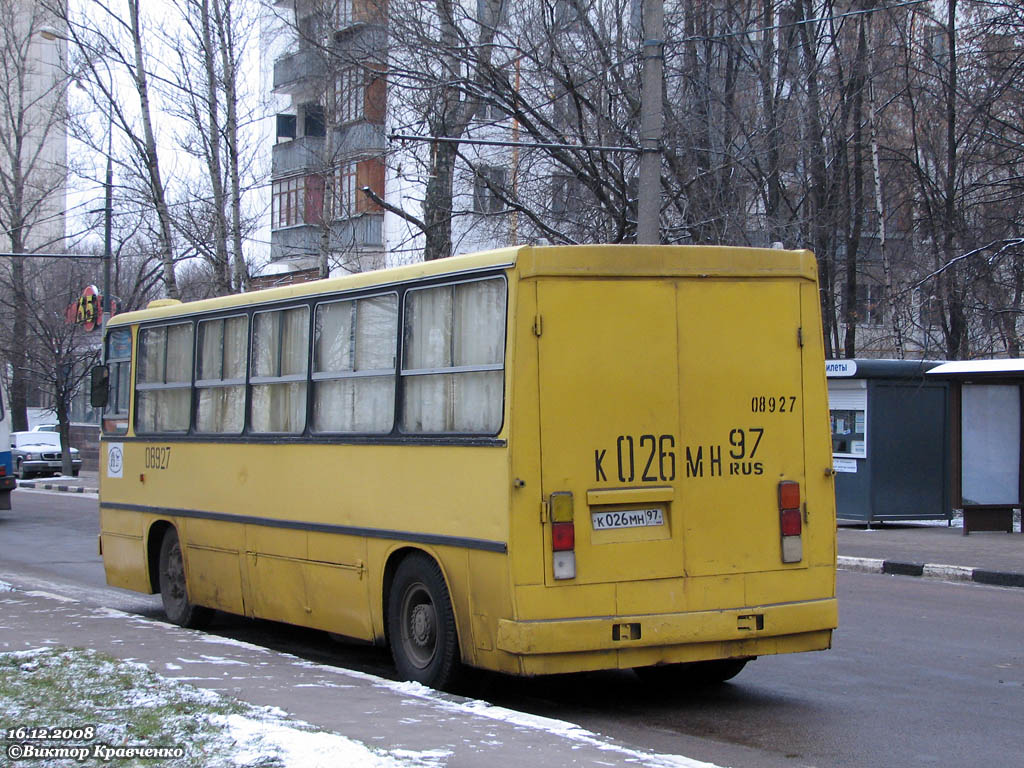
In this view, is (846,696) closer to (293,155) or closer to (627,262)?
(627,262)

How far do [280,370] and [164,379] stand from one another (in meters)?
2.50

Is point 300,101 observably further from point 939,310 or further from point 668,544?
point 668,544

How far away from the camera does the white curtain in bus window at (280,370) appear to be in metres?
9.92

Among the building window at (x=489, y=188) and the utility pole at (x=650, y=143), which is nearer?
the utility pole at (x=650, y=143)

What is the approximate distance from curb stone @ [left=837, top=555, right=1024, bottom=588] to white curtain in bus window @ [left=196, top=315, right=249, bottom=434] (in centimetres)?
857

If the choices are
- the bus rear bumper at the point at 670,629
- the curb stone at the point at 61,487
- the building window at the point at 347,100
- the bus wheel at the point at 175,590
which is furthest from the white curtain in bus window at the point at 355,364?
the curb stone at the point at 61,487

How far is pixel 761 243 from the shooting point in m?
23.9

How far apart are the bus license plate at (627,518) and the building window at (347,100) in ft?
62.6

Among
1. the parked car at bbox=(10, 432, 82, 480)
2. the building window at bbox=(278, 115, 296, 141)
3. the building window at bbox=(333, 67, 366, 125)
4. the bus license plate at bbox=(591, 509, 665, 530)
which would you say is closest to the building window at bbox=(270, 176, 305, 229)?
the building window at bbox=(278, 115, 296, 141)

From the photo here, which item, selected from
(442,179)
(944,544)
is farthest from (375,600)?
(442,179)

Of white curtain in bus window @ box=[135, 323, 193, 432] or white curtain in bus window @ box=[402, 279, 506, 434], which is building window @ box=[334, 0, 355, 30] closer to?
white curtain in bus window @ box=[135, 323, 193, 432]

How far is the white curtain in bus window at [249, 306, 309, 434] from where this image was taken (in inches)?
391

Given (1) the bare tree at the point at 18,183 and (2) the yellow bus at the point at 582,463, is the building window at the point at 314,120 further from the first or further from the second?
(2) the yellow bus at the point at 582,463

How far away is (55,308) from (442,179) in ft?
105
